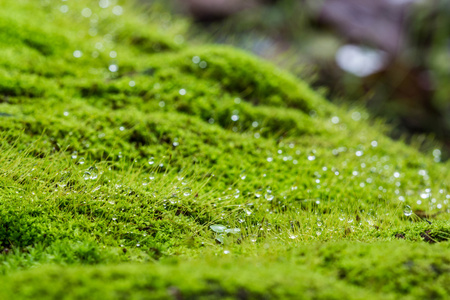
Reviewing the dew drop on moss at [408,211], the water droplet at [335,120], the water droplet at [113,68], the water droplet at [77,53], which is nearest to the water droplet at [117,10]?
the water droplet at [77,53]

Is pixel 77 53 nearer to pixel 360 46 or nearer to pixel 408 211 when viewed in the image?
pixel 408 211

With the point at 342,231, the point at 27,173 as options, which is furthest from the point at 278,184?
the point at 27,173

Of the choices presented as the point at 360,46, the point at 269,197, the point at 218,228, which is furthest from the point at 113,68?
the point at 360,46

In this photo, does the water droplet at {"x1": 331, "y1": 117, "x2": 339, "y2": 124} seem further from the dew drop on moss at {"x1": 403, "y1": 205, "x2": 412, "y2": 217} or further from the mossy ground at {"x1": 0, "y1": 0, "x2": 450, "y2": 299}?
the dew drop on moss at {"x1": 403, "y1": 205, "x2": 412, "y2": 217}

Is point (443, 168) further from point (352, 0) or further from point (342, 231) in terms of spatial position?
point (352, 0)

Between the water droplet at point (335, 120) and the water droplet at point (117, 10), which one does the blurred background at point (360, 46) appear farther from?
the water droplet at point (335, 120)

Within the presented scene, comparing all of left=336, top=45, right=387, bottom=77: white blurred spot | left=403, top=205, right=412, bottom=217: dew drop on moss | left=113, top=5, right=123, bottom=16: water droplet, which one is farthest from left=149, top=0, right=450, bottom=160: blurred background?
left=403, top=205, right=412, bottom=217: dew drop on moss

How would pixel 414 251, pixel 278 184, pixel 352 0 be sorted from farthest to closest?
1. pixel 352 0
2. pixel 278 184
3. pixel 414 251
